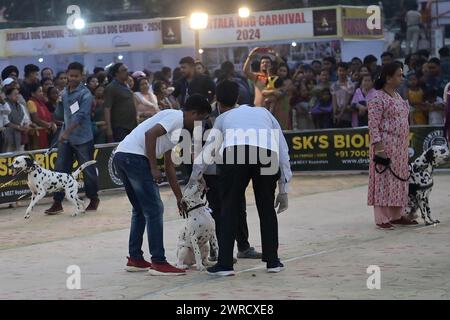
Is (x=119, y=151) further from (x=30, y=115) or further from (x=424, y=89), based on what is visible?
(x=424, y=89)

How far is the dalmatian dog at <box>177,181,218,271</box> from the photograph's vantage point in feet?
33.3

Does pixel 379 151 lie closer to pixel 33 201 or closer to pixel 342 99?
pixel 33 201

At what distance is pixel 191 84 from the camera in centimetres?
1466

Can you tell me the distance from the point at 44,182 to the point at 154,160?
5103 mm

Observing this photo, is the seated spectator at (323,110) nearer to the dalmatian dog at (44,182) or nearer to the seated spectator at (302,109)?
the seated spectator at (302,109)

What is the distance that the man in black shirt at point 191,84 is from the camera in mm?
14133

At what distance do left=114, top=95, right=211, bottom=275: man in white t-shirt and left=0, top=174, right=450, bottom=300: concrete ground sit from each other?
0.30 m

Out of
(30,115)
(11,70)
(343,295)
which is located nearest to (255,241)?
(343,295)

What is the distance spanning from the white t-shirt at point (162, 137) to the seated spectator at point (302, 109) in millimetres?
10536

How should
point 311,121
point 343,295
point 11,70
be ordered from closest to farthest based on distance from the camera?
point 343,295 → point 11,70 → point 311,121

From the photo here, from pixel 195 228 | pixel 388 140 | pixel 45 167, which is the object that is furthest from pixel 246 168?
pixel 45 167

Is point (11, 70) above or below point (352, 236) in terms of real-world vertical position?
above

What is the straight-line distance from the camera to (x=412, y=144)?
18.2 m
